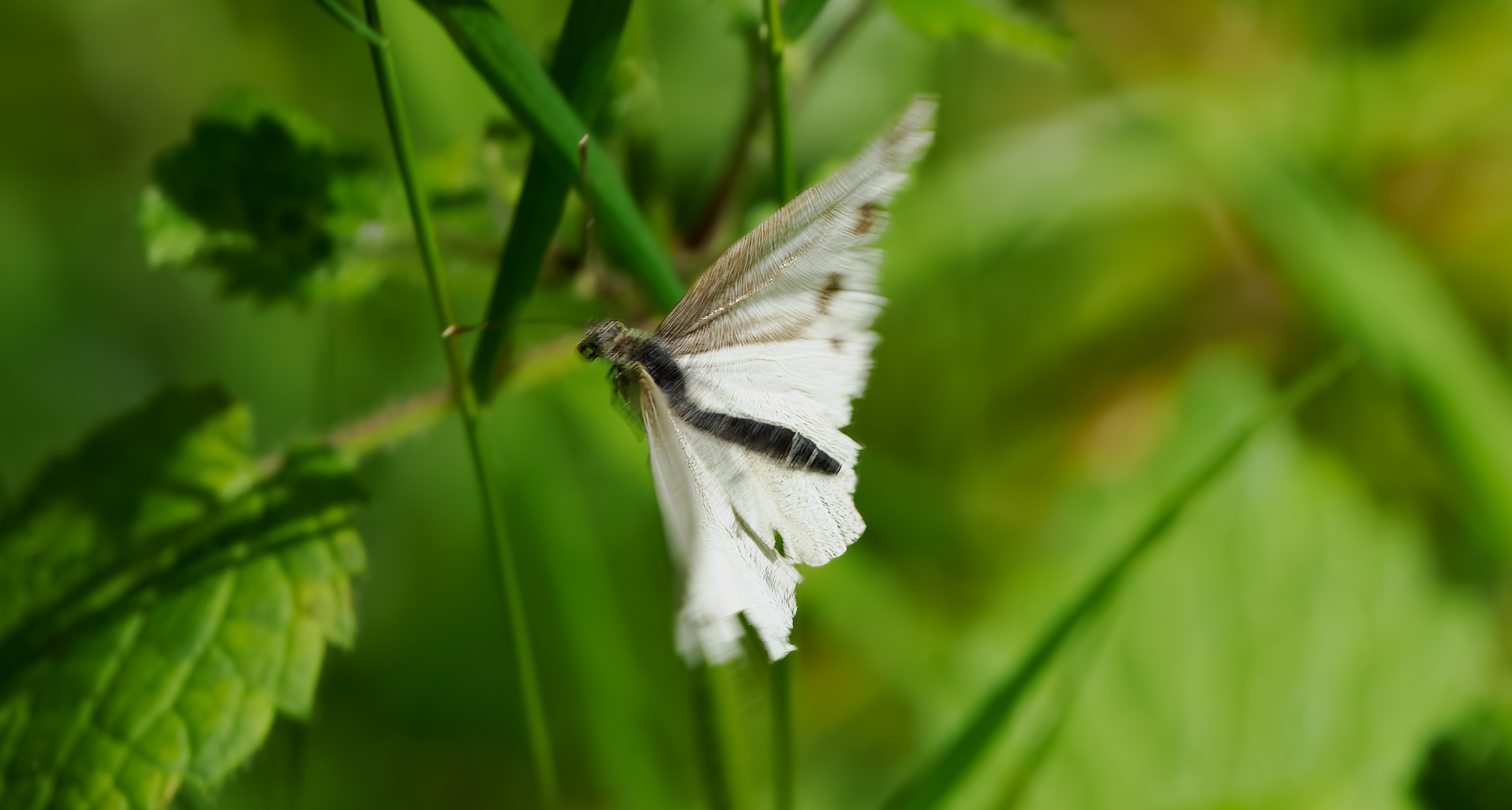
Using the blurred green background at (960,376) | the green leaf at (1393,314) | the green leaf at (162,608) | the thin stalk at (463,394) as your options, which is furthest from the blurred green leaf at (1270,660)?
the green leaf at (162,608)

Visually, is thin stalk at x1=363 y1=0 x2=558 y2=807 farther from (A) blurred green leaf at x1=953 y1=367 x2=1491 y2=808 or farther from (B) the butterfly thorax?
(A) blurred green leaf at x1=953 y1=367 x2=1491 y2=808

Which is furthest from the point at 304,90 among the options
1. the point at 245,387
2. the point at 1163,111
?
the point at 1163,111

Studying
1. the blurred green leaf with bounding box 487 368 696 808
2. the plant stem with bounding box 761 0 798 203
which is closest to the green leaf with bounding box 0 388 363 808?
the blurred green leaf with bounding box 487 368 696 808

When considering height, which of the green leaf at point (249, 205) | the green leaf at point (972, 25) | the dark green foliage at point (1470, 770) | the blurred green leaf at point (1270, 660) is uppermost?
the green leaf at point (249, 205)

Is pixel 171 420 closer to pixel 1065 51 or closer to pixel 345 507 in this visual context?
pixel 345 507

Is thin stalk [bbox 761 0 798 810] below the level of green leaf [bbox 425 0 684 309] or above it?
below

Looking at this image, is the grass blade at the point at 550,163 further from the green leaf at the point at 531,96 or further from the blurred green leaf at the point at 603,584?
the blurred green leaf at the point at 603,584
